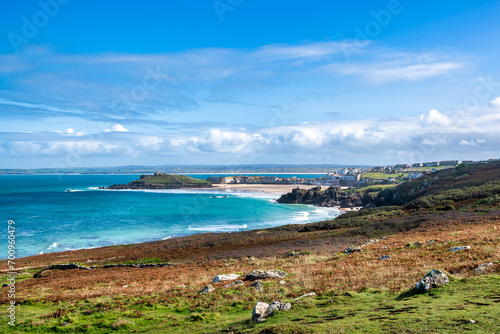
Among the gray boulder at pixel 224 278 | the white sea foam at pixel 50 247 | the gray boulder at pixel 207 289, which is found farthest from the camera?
the white sea foam at pixel 50 247

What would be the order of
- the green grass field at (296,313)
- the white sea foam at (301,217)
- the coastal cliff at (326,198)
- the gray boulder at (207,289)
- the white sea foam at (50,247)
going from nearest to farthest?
the green grass field at (296,313)
the gray boulder at (207,289)
the white sea foam at (50,247)
the white sea foam at (301,217)
the coastal cliff at (326,198)

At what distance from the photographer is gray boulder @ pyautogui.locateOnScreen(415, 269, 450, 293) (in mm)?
12271

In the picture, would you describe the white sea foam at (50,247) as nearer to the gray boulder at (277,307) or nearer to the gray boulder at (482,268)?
the gray boulder at (277,307)

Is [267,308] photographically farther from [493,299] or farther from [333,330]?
[493,299]

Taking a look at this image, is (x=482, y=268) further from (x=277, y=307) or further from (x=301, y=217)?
(x=301, y=217)

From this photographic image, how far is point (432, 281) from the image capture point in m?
12.6

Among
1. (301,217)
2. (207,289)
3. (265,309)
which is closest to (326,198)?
(301,217)

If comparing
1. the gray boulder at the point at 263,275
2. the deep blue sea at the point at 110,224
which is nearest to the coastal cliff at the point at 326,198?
the deep blue sea at the point at 110,224

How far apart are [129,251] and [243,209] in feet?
209

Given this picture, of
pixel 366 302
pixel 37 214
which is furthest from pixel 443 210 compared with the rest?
pixel 37 214

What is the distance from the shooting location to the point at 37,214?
3450 inches

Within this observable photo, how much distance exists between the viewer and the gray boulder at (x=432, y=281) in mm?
12271

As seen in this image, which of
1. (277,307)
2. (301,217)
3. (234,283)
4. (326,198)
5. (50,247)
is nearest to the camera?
(277,307)

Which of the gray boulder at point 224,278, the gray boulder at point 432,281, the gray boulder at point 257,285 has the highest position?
the gray boulder at point 432,281
